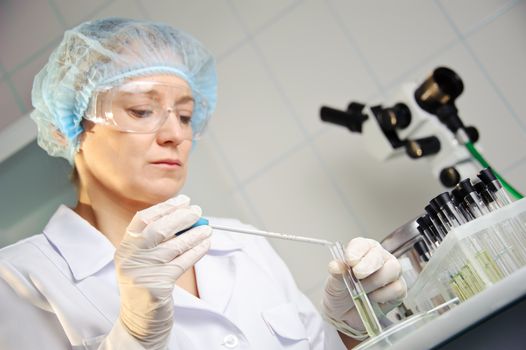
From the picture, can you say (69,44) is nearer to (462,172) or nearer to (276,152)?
(276,152)

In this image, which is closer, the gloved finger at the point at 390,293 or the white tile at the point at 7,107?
the gloved finger at the point at 390,293

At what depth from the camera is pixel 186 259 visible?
952 mm

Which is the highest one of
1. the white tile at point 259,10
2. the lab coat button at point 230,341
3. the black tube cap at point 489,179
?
the white tile at point 259,10

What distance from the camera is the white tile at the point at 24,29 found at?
2.05 m

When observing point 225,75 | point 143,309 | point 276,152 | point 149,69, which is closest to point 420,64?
point 276,152

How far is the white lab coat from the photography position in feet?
3.34

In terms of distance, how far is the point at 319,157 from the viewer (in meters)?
1.79

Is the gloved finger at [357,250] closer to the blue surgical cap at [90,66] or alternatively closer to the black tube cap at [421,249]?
the black tube cap at [421,249]

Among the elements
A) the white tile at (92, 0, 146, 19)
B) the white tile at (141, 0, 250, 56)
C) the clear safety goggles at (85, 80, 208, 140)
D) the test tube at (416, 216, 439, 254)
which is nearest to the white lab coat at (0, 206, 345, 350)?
the clear safety goggles at (85, 80, 208, 140)

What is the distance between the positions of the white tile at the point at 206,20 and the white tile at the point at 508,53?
2.88 ft

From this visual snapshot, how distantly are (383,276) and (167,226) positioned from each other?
0.44 metres

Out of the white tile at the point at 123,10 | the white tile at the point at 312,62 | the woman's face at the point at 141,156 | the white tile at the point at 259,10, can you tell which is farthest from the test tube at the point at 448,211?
the white tile at the point at 123,10

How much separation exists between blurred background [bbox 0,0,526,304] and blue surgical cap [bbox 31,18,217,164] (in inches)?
8.4

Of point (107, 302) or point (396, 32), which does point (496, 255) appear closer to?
point (107, 302)
